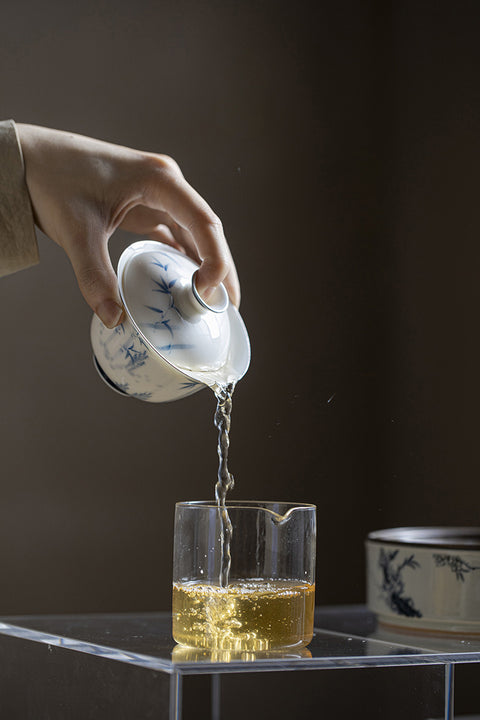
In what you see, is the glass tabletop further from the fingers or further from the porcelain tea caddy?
the fingers

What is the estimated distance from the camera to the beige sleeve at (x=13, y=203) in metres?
0.94

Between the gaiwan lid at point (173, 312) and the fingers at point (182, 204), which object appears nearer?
the gaiwan lid at point (173, 312)

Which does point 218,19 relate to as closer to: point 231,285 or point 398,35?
point 398,35

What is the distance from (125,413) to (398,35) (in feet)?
2.79

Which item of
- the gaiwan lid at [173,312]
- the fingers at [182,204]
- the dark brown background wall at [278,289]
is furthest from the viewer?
the dark brown background wall at [278,289]

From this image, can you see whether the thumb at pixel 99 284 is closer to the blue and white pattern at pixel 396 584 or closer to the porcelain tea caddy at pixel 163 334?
the porcelain tea caddy at pixel 163 334

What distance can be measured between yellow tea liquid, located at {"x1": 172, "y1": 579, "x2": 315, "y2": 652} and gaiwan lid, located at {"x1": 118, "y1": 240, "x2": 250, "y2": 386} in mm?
219

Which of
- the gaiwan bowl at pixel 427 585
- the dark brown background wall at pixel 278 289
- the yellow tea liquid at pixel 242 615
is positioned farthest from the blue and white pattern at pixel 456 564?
the dark brown background wall at pixel 278 289

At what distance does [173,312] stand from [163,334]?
0.08 feet

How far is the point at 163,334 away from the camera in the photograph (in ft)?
2.85

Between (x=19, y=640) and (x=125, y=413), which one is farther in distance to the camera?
(x=125, y=413)

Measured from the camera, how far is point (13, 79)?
1400 millimetres

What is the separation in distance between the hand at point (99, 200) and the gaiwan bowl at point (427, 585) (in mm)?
372

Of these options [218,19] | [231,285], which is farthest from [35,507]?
[218,19]
